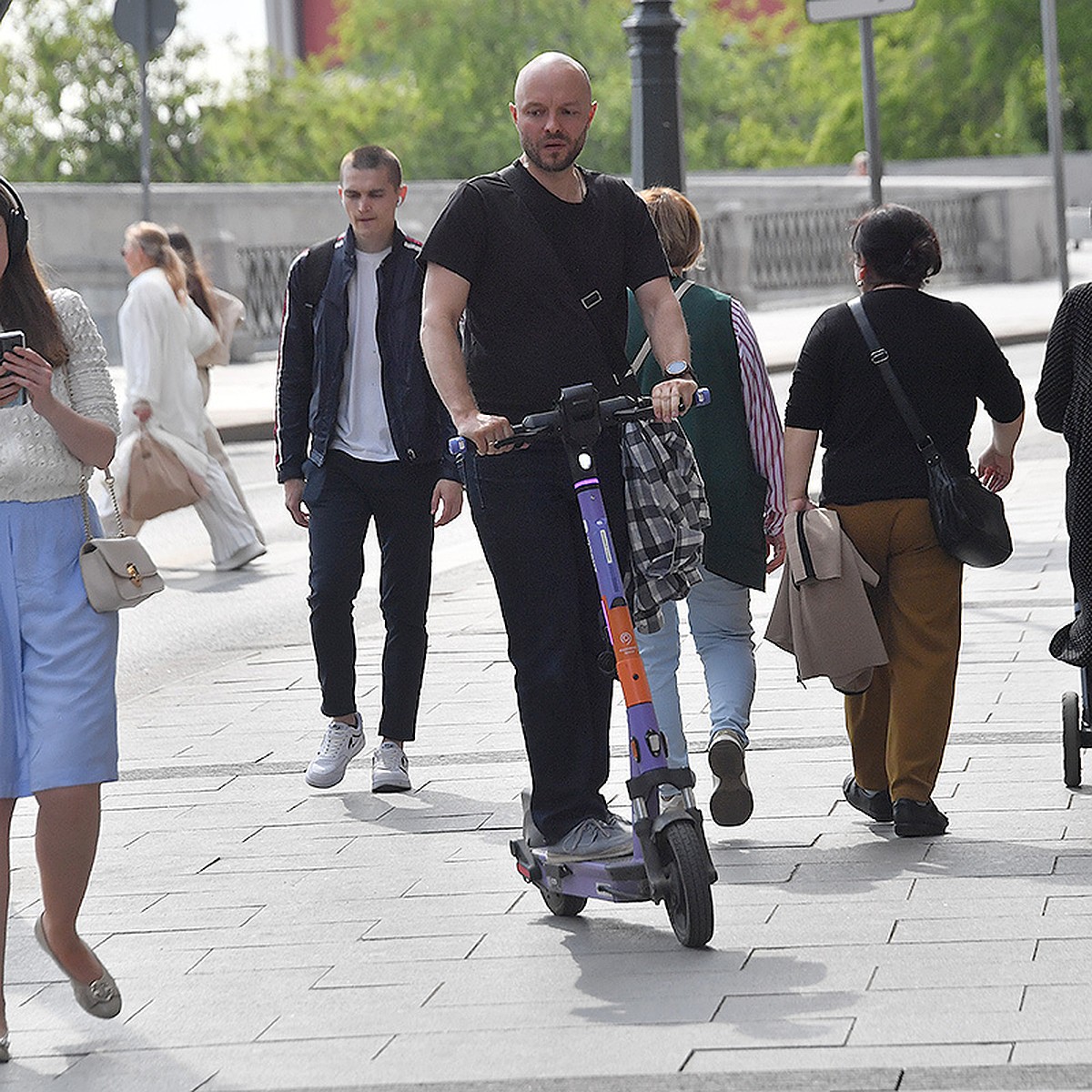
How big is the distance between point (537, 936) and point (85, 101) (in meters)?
43.0

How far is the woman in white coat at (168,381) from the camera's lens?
11969 millimetres

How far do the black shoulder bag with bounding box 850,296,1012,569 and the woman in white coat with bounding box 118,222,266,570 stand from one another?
6749mm

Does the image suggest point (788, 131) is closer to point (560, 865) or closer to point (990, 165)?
point (990, 165)

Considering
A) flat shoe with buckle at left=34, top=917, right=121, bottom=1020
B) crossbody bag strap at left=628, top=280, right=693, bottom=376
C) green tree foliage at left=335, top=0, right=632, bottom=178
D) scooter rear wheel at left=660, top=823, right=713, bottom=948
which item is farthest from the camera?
green tree foliage at left=335, top=0, right=632, bottom=178

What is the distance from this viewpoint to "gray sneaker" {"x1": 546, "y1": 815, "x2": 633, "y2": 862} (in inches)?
199

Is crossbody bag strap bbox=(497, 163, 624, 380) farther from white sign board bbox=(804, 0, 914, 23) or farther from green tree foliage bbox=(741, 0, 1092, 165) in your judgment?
green tree foliage bbox=(741, 0, 1092, 165)

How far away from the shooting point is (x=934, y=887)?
523 cm

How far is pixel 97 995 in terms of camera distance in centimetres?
457

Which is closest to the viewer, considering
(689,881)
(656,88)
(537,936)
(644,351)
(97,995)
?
(97,995)

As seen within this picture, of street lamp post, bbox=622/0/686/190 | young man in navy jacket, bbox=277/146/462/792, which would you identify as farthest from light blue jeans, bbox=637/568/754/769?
street lamp post, bbox=622/0/686/190

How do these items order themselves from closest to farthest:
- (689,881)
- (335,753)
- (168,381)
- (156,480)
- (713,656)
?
(689,881) < (713,656) < (335,753) < (156,480) < (168,381)

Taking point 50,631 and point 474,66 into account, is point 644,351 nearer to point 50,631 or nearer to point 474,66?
point 50,631

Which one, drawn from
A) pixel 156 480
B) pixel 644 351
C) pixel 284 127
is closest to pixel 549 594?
pixel 644 351

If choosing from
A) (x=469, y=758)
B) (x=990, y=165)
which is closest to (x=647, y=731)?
(x=469, y=758)
